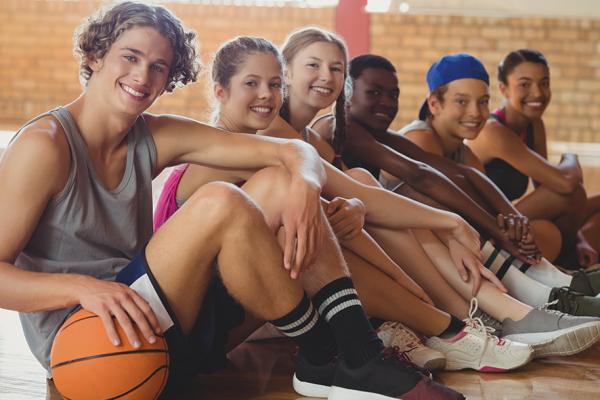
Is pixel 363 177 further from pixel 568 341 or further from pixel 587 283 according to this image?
pixel 587 283

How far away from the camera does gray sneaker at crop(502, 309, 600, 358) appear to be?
2.24 m

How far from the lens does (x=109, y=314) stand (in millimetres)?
1546

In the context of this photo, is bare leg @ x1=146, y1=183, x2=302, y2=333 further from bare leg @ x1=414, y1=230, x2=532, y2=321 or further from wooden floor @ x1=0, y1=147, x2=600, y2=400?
bare leg @ x1=414, y1=230, x2=532, y2=321

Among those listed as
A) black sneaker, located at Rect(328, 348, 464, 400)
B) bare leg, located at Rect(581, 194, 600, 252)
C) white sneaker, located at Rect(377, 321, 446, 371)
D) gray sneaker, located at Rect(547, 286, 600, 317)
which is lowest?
Answer: bare leg, located at Rect(581, 194, 600, 252)

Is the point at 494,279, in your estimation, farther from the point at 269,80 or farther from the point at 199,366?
the point at 199,366

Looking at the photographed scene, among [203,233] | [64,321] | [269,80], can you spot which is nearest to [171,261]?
[203,233]

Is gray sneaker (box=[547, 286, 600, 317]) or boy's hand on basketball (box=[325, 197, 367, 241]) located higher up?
boy's hand on basketball (box=[325, 197, 367, 241])

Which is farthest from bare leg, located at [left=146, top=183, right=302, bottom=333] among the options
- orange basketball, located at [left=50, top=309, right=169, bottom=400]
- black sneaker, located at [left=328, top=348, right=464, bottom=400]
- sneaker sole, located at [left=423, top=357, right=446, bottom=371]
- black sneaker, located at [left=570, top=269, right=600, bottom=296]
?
black sneaker, located at [left=570, top=269, right=600, bottom=296]

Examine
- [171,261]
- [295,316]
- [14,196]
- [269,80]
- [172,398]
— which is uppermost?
[269,80]

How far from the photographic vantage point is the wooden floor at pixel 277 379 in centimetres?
193

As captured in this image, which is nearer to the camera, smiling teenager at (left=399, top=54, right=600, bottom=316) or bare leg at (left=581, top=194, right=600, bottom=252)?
smiling teenager at (left=399, top=54, right=600, bottom=316)

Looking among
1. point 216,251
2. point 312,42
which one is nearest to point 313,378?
point 216,251

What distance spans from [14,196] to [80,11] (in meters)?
7.43

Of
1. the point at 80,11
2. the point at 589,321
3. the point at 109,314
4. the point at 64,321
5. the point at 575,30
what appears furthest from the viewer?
the point at 80,11
